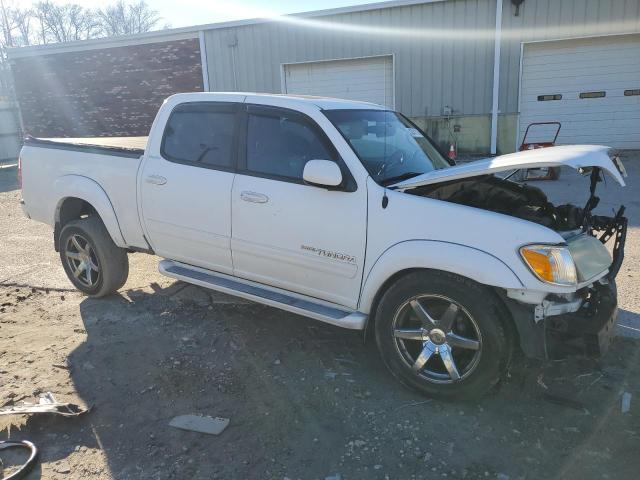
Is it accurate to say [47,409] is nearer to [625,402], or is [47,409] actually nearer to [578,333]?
[578,333]

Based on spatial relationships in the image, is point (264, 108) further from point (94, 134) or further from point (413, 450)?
point (94, 134)

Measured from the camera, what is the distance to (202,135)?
13.7 ft

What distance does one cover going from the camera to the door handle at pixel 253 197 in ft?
12.1

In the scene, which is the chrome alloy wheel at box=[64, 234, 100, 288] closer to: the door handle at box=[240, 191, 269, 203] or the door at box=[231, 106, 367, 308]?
the door at box=[231, 106, 367, 308]

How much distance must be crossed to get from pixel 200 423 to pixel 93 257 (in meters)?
2.57

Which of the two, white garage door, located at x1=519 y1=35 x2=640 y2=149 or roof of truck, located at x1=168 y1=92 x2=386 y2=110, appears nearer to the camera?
roof of truck, located at x1=168 y1=92 x2=386 y2=110

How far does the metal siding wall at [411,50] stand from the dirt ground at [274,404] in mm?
10608

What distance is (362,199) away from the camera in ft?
10.9

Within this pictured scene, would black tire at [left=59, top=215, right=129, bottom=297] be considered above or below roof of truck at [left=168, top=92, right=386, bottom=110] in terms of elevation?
below

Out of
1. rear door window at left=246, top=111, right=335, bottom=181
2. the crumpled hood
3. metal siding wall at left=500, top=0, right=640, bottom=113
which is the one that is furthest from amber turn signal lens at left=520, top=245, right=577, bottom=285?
metal siding wall at left=500, top=0, right=640, bottom=113

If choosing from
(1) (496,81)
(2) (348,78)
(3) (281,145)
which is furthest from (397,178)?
(2) (348,78)

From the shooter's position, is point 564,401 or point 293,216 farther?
point 293,216

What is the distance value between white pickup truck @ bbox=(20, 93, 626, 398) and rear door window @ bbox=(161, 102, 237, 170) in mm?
13

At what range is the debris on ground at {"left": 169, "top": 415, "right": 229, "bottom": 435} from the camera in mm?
3002
